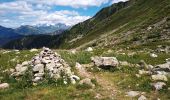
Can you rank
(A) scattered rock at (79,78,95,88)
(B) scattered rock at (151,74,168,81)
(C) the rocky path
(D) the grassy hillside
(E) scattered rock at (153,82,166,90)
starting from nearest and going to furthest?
(D) the grassy hillside
(C) the rocky path
(E) scattered rock at (153,82,166,90)
(A) scattered rock at (79,78,95,88)
(B) scattered rock at (151,74,168,81)

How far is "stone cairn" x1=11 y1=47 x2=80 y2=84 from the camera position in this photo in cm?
2477

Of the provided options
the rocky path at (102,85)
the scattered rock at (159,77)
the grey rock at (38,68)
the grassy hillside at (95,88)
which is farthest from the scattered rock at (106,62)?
the grey rock at (38,68)

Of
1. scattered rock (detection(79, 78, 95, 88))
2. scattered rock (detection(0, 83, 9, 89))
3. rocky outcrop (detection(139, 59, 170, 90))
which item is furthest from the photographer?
scattered rock (detection(0, 83, 9, 89))

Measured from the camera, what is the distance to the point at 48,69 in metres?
25.3

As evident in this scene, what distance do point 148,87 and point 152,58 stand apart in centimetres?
1058

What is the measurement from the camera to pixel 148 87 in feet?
75.0

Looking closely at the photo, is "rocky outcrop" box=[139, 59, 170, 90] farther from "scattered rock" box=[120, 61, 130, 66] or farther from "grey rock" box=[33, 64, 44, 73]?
"grey rock" box=[33, 64, 44, 73]

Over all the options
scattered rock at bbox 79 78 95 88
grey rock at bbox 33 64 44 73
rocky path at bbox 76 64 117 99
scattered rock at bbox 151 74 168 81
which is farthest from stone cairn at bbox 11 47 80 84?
scattered rock at bbox 151 74 168 81

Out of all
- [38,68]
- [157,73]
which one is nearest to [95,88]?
[38,68]

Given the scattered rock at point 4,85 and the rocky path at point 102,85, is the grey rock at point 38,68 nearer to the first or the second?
the scattered rock at point 4,85

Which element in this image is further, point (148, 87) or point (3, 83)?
point (3, 83)

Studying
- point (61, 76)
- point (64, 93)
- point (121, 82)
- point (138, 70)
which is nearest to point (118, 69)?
point (138, 70)

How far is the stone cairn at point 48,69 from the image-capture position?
975 inches

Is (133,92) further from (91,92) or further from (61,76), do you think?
(61,76)
